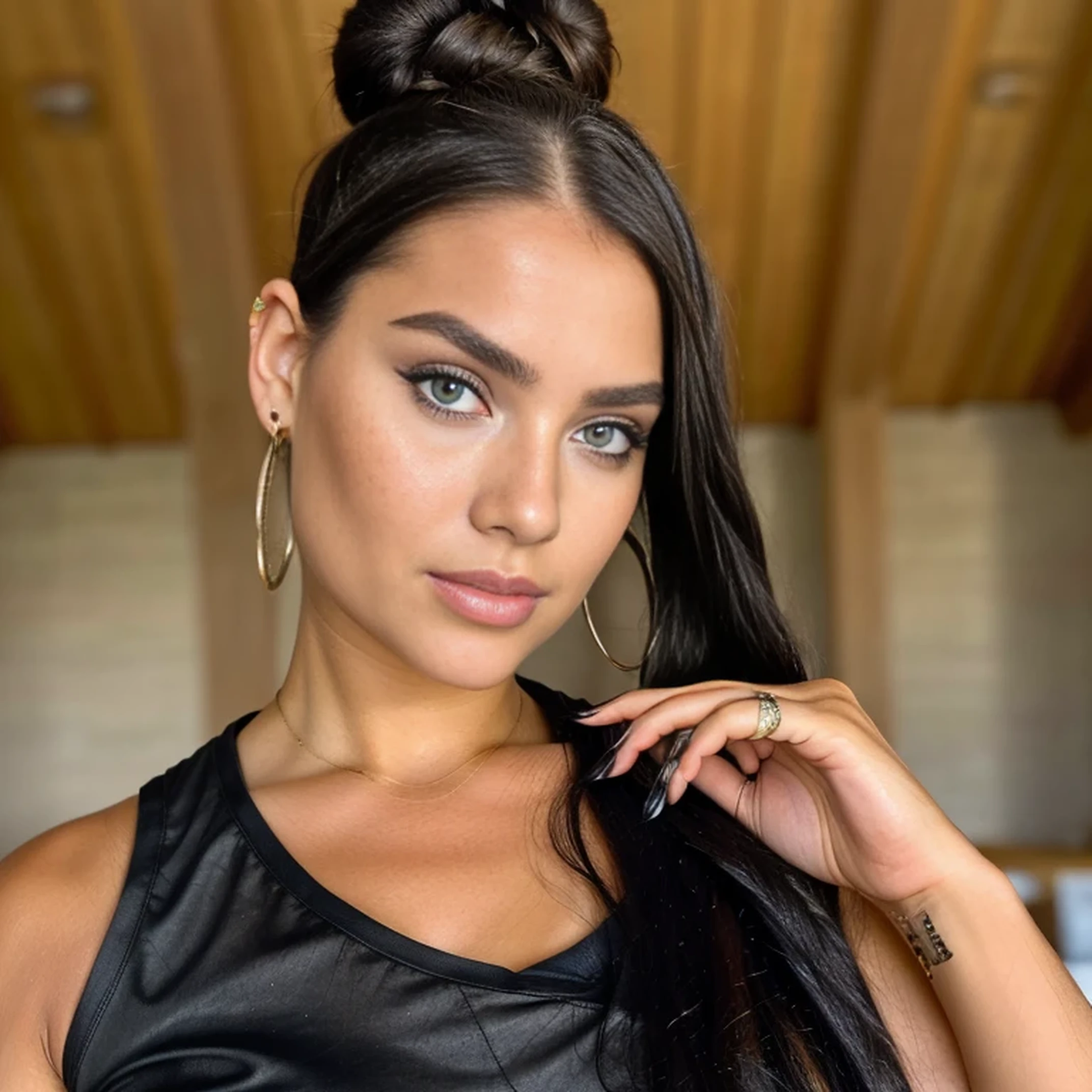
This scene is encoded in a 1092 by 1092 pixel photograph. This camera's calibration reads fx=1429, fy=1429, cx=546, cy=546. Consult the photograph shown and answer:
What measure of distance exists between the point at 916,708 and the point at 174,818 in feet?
21.7

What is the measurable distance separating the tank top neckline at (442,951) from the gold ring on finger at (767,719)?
0.76ft

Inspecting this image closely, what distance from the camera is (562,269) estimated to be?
51.0 inches

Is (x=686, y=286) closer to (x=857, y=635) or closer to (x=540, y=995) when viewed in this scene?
(x=540, y=995)

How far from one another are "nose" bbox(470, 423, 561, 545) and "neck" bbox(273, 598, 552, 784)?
0.27 metres

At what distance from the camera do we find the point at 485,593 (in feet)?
4.25

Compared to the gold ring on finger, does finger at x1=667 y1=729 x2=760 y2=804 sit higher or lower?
lower

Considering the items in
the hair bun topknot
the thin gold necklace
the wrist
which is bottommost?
the thin gold necklace

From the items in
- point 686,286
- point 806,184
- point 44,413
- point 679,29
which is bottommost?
point 44,413

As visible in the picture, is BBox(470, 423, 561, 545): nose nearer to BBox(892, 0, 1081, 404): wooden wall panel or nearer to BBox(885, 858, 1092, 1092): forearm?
BBox(885, 858, 1092, 1092): forearm

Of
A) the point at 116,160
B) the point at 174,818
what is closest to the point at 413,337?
the point at 174,818

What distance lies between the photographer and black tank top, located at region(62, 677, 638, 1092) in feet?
3.96

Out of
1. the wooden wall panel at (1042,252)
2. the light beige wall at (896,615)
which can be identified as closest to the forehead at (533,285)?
the wooden wall panel at (1042,252)

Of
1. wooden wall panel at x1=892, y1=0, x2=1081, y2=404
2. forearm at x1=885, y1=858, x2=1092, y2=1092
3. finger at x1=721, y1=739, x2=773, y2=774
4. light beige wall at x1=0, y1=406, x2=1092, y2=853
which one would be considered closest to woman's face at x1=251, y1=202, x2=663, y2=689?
finger at x1=721, y1=739, x2=773, y2=774

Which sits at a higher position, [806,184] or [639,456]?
[639,456]
